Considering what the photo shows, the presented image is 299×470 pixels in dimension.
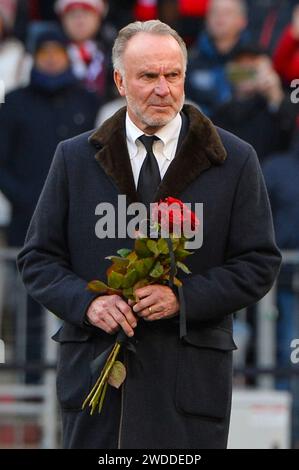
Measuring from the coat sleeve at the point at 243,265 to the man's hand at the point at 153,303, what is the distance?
8cm

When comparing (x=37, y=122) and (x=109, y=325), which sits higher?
(x=37, y=122)

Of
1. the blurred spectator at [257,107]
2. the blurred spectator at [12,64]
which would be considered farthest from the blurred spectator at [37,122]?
the blurred spectator at [257,107]

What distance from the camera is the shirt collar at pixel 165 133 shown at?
17.4 ft

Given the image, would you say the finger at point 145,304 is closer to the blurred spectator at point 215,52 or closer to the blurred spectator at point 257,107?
the blurred spectator at point 257,107

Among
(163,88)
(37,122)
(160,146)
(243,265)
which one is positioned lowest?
(243,265)

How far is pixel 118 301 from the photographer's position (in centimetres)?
505

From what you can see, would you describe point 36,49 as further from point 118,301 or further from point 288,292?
point 118,301

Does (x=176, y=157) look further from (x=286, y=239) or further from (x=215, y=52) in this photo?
(x=215, y=52)

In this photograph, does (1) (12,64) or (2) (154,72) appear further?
(1) (12,64)

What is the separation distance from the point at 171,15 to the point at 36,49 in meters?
1.55

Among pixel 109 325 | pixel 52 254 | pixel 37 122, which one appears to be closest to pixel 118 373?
pixel 109 325

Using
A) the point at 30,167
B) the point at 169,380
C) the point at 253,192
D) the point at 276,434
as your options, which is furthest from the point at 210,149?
the point at 30,167

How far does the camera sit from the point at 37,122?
958 cm

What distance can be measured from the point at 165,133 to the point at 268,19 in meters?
5.79
